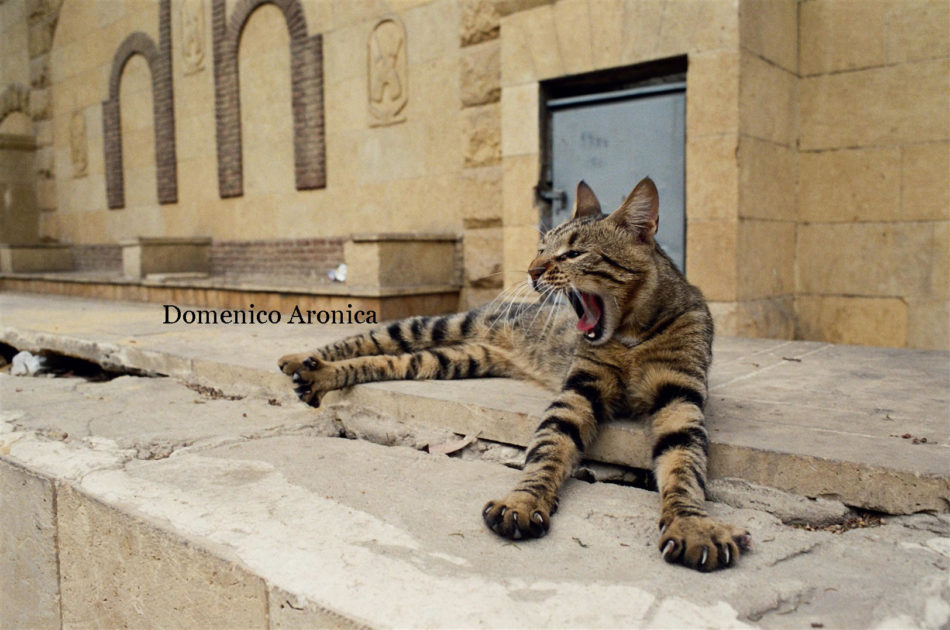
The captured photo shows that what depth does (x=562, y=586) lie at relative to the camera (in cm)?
200

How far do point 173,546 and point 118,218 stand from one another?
13.3 meters

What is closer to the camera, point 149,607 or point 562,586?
point 562,586

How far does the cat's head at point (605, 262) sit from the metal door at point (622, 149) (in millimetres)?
3261

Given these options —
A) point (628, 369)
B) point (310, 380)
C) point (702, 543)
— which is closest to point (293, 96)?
point (310, 380)

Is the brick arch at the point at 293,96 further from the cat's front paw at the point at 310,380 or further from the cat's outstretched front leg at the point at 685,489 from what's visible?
the cat's outstretched front leg at the point at 685,489

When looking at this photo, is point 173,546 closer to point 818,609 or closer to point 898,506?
point 818,609

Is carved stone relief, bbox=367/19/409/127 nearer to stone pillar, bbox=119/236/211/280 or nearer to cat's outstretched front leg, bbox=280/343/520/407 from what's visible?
stone pillar, bbox=119/236/211/280

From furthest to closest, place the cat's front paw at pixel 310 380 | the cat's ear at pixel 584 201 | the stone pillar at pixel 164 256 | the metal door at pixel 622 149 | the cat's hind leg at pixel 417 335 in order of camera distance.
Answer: the stone pillar at pixel 164 256 < the metal door at pixel 622 149 < the cat's hind leg at pixel 417 335 < the cat's front paw at pixel 310 380 < the cat's ear at pixel 584 201

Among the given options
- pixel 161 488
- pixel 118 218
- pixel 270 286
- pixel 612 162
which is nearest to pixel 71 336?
pixel 270 286

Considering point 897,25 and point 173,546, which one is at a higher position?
point 897,25

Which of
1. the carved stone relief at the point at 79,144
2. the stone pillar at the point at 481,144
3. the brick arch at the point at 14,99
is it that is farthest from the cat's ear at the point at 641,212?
the brick arch at the point at 14,99

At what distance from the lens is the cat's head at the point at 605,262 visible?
9.34 ft

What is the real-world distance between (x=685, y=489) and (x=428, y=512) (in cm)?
87

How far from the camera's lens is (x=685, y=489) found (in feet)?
7.89
